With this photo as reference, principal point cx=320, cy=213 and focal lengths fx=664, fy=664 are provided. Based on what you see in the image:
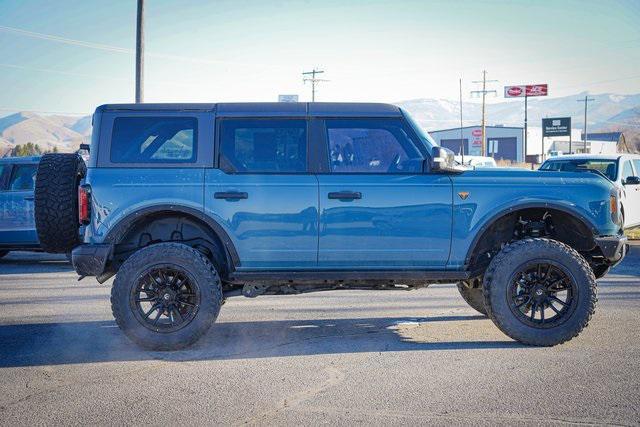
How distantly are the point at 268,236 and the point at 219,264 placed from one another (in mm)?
701

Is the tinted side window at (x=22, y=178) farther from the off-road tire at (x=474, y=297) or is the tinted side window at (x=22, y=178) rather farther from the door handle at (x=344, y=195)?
the off-road tire at (x=474, y=297)

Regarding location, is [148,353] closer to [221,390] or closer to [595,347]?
[221,390]

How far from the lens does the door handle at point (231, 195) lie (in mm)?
5957

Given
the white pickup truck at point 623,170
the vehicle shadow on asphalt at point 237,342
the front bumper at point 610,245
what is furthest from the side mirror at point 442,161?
the white pickup truck at point 623,170

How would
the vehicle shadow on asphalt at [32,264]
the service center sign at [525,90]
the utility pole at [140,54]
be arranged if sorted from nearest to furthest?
1. the vehicle shadow on asphalt at [32,264]
2. the utility pole at [140,54]
3. the service center sign at [525,90]

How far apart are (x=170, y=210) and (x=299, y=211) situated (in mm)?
1169

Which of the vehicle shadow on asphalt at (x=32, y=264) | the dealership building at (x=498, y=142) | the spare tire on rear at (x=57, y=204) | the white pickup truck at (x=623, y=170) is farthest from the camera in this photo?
the dealership building at (x=498, y=142)

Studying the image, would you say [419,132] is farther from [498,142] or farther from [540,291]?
[498,142]

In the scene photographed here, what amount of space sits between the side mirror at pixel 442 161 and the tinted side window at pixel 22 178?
29.2 feet

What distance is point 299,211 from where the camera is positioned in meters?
5.98

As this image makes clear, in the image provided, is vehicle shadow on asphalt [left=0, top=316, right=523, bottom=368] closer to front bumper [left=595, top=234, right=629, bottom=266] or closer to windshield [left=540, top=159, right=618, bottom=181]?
front bumper [left=595, top=234, right=629, bottom=266]

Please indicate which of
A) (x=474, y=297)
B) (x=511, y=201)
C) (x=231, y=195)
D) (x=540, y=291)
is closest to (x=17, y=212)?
(x=231, y=195)

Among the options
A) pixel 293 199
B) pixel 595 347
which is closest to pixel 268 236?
pixel 293 199

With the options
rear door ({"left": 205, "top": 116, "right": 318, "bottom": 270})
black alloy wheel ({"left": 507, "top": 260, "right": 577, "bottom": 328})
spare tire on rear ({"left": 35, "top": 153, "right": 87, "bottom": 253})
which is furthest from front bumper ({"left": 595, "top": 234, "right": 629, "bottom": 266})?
spare tire on rear ({"left": 35, "top": 153, "right": 87, "bottom": 253})
